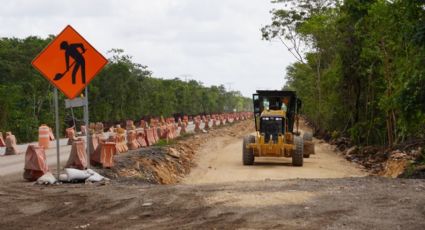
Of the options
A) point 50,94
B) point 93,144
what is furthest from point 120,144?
point 50,94

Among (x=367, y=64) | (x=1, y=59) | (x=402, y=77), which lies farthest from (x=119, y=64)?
(x=402, y=77)

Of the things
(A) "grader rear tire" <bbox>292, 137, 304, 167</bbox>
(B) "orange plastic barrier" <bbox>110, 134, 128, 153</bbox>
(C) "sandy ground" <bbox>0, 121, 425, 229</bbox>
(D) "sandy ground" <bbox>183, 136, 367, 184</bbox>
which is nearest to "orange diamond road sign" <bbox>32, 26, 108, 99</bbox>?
(C) "sandy ground" <bbox>0, 121, 425, 229</bbox>

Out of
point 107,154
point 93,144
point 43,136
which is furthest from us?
point 43,136

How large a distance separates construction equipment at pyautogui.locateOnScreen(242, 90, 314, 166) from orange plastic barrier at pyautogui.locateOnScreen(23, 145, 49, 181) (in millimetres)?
10432

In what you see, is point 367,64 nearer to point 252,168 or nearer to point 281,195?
point 252,168

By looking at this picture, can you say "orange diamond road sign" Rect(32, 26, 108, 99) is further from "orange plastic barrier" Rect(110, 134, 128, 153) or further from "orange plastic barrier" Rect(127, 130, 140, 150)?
"orange plastic barrier" Rect(127, 130, 140, 150)

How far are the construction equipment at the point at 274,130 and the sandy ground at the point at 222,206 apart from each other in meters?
9.48

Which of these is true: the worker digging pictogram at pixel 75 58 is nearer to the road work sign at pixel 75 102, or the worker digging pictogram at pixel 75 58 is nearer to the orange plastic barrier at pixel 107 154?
the road work sign at pixel 75 102

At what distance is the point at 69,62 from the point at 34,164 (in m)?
2.61

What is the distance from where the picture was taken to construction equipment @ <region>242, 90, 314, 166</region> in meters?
22.2

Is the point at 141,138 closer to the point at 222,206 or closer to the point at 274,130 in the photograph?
the point at 274,130

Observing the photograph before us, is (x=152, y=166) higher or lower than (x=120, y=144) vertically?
lower

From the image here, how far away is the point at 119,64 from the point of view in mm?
59406

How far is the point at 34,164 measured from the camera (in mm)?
13250
